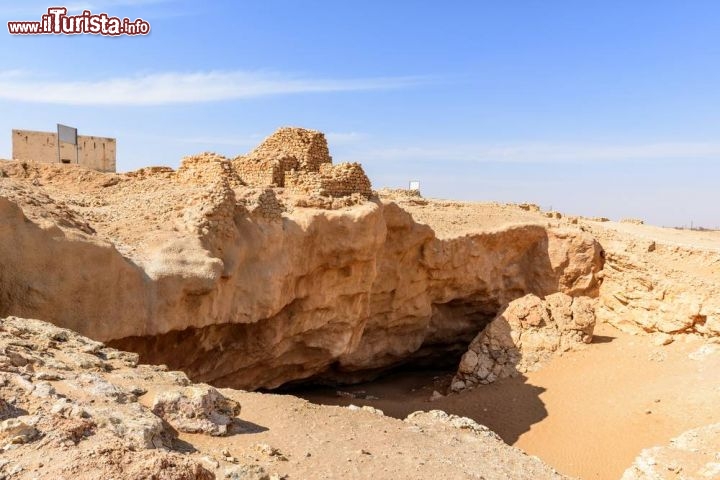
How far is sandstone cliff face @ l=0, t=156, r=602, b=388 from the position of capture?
707 centimetres

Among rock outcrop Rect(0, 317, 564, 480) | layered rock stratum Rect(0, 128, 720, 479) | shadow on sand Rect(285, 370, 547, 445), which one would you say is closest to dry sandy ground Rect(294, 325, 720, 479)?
shadow on sand Rect(285, 370, 547, 445)

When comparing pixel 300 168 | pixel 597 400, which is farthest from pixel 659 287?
pixel 300 168

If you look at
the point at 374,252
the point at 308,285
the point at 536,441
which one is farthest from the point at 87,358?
the point at 536,441

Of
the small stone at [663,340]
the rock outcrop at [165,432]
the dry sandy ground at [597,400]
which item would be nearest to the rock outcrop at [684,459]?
the dry sandy ground at [597,400]

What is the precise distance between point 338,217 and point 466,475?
7.00 m

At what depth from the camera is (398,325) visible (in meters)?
16.8

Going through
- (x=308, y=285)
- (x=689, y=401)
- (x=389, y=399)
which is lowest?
(x=389, y=399)

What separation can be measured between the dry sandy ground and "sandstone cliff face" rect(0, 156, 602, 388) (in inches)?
83.5

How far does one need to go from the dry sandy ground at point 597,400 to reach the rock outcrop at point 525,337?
1.25 feet

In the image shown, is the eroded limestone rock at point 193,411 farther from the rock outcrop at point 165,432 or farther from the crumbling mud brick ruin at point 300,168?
the crumbling mud brick ruin at point 300,168

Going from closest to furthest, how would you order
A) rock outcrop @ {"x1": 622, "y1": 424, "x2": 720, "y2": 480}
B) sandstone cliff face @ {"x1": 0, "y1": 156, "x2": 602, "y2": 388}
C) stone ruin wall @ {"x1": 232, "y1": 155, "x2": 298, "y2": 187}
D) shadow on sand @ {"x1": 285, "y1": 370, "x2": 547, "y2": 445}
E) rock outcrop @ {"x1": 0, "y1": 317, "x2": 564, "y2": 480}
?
rock outcrop @ {"x1": 0, "y1": 317, "x2": 564, "y2": 480} → sandstone cliff face @ {"x1": 0, "y1": 156, "x2": 602, "y2": 388} → rock outcrop @ {"x1": 622, "y1": 424, "x2": 720, "y2": 480} → stone ruin wall @ {"x1": 232, "y1": 155, "x2": 298, "y2": 187} → shadow on sand @ {"x1": 285, "y1": 370, "x2": 547, "y2": 445}

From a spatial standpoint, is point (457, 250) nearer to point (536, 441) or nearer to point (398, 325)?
point (398, 325)

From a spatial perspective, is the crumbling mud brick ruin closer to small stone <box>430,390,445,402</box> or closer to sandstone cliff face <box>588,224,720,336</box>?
small stone <box>430,390,445,402</box>

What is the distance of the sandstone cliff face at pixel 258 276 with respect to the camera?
278 inches
